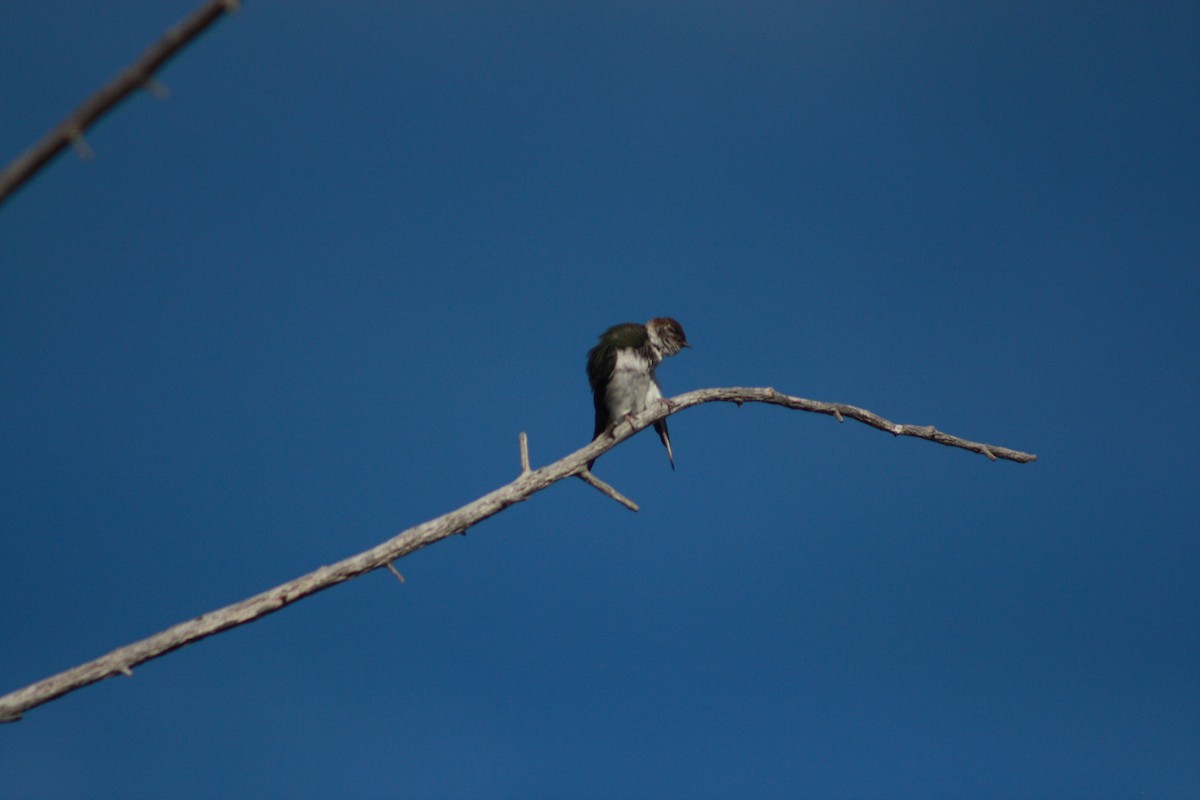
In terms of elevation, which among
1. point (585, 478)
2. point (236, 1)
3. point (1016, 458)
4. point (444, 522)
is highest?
point (1016, 458)

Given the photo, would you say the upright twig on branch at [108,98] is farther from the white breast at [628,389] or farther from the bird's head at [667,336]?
the bird's head at [667,336]

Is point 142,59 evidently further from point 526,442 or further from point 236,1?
point 526,442

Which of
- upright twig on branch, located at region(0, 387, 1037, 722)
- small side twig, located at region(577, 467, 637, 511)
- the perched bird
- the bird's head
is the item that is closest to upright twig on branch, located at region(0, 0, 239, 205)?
upright twig on branch, located at region(0, 387, 1037, 722)

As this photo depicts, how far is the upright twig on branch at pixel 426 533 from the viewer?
6930 millimetres

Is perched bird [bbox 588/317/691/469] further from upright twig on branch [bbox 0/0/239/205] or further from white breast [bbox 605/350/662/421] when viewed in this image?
upright twig on branch [bbox 0/0/239/205]

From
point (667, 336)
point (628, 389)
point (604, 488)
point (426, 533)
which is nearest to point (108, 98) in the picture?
point (426, 533)

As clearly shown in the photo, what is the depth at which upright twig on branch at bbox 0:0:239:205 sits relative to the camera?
103 inches

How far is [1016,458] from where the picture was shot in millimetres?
9578

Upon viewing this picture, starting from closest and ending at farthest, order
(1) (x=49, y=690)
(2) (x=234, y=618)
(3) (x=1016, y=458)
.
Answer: (1) (x=49, y=690) → (2) (x=234, y=618) → (3) (x=1016, y=458)

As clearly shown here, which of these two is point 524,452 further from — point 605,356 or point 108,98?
point 108,98

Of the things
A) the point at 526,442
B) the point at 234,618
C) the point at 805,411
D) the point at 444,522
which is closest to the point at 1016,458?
the point at 805,411

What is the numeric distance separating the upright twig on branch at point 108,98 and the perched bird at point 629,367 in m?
7.97

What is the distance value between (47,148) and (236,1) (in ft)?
2.37

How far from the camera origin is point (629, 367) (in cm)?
1096
